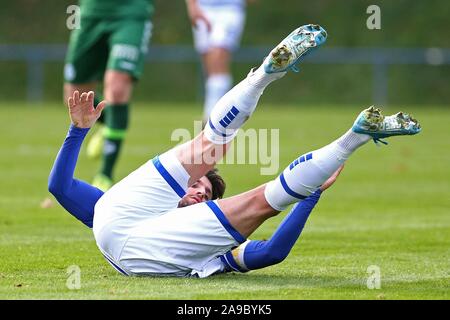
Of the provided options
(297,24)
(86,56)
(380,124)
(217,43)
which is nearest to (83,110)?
(380,124)

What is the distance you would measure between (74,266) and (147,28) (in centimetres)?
515

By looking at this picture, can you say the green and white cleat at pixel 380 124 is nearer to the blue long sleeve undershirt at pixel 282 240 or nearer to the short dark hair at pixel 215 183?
the blue long sleeve undershirt at pixel 282 240

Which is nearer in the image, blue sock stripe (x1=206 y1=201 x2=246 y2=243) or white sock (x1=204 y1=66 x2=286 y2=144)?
blue sock stripe (x1=206 y1=201 x2=246 y2=243)

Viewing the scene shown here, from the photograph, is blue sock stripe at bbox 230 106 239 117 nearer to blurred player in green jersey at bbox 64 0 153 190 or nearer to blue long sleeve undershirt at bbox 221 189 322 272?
blue long sleeve undershirt at bbox 221 189 322 272

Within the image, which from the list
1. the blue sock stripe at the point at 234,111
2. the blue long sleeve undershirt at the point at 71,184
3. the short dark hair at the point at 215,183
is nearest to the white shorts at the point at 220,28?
the short dark hair at the point at 215,183

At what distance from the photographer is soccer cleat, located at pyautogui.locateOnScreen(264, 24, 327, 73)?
6.07 metres

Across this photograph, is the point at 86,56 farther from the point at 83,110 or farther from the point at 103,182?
the point at 83,110

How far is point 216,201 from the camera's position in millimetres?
5941

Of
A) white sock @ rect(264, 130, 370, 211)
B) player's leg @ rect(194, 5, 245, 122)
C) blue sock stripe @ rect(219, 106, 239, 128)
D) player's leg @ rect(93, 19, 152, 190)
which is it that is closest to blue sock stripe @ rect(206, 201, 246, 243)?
white sock @ rect(264, 130, 370, 211)

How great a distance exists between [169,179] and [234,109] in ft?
1.62

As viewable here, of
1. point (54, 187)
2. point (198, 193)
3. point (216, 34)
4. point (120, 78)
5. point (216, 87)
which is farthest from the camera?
point (216, 34)

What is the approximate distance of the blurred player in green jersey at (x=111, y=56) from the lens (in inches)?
427

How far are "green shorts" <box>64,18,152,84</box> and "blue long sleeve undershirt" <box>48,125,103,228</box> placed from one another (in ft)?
14.9

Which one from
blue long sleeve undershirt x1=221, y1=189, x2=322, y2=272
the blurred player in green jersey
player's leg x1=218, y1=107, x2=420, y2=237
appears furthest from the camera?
the blurred player in green jersey
